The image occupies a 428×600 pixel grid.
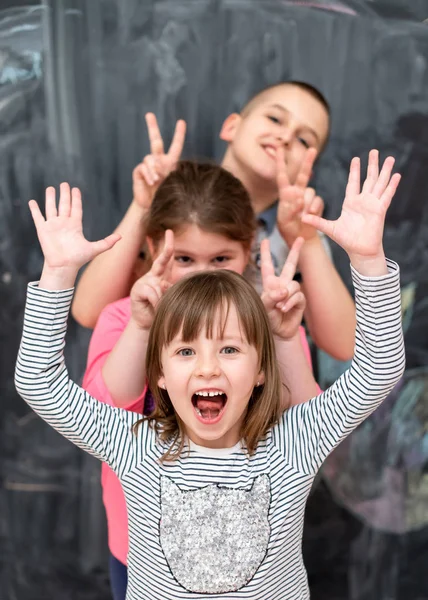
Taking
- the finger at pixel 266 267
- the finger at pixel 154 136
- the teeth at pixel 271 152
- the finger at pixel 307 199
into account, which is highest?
the finger at pixel 154 136

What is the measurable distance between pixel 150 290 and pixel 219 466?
0.33 meters

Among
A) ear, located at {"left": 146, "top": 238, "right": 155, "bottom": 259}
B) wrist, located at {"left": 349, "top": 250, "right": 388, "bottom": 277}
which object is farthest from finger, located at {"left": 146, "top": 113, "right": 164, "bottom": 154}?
wrist, located at {"left": 349, "top": 250, "right": 388, "bottom": 277}

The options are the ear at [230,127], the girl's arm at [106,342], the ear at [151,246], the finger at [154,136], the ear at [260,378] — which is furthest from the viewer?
the ear at [230,127]

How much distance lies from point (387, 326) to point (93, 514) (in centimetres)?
118

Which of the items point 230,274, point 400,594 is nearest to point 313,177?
point 230,274

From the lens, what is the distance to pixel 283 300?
1.35 meters

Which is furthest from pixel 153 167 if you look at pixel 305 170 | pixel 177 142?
pixel 305 170

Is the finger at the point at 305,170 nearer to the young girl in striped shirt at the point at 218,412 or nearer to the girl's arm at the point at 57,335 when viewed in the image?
the young girl in striped shirt at the point at 218,412

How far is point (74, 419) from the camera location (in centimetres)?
124

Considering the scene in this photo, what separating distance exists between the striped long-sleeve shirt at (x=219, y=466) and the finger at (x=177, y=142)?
0.62 meters

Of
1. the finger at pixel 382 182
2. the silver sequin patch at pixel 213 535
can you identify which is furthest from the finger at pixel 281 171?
the silver sequin patch at pixel 213 535

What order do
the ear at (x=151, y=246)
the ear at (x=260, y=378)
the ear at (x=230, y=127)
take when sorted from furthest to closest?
the ear at (x=230, y=127), the ear at (x=151, y=246), the ear at (x=260, y=378)

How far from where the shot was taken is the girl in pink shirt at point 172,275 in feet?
4.52

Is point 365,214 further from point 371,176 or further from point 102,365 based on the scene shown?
point 102,365
